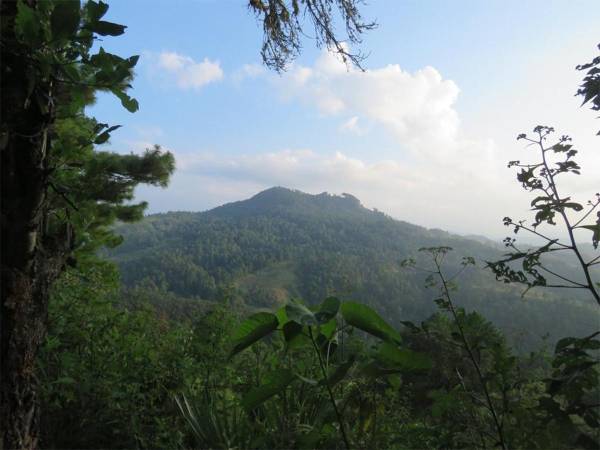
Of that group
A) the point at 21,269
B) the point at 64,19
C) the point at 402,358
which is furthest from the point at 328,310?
the point at 21,269

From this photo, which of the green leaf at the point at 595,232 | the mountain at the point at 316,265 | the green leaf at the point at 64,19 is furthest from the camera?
the mountain at the point at 316,265

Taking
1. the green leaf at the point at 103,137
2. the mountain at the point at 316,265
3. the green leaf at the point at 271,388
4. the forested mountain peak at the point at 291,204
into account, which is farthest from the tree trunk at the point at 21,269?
the forested mountain peak at the point at 291,204

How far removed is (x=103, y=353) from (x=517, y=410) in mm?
1970

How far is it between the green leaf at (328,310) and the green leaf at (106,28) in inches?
25.5

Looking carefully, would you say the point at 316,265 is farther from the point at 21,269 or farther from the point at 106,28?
the point at 106,28

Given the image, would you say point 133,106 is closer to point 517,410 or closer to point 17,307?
point 17,307

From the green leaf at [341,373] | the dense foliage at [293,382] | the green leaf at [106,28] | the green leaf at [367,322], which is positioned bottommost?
the dense foliage at [293,382]

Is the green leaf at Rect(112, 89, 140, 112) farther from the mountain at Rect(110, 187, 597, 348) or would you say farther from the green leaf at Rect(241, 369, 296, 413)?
the mountain at Rect(110, 187, 597, 348)

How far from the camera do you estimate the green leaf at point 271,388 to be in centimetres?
80

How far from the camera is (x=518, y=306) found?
53250 mm

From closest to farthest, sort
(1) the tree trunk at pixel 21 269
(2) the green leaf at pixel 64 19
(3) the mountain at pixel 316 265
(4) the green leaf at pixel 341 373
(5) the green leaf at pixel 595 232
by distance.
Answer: (2) the green leaf at pixel 64 19, (4) the green leaf at pixel 341 373, (5) the green leaf at pixel 595 232, (1) the tree trunk at pixel 21 269, (3) the mountain at pixel 316 265

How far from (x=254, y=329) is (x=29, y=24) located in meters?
0.68

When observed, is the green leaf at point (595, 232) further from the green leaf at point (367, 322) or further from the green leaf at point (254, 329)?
the green leaf at point (254, 329)

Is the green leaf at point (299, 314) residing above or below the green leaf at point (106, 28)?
below
